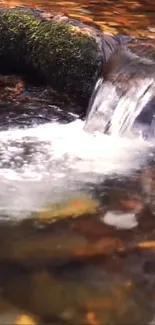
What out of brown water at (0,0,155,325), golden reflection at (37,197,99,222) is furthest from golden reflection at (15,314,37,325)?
golden reflection at (37,197,99,222)

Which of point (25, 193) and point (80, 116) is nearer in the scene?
point (25, 193)

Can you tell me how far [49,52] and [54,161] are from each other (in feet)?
5.23

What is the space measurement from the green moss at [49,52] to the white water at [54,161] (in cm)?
43

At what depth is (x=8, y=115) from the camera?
17.0 feet

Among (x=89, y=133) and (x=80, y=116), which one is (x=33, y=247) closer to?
(x=89, y=133)

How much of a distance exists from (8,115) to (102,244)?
2.40m

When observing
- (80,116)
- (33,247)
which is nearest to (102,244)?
(33,247)

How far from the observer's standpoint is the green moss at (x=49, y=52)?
201 inches

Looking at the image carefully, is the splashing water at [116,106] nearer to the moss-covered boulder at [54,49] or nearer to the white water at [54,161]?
the white water at [54,161]

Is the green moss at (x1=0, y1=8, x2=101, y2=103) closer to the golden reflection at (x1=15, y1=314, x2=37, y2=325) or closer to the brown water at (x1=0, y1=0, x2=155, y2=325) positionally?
the brown water at (x1=0, y1=0, x2=155, y2=325)

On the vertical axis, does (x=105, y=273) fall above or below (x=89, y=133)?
above

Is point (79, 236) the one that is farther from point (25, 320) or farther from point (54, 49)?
point (54, 49)

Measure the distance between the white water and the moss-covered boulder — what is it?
45 centimetres

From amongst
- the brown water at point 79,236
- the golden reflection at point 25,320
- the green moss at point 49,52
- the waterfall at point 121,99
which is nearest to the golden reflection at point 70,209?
the brown water at point 79,236
